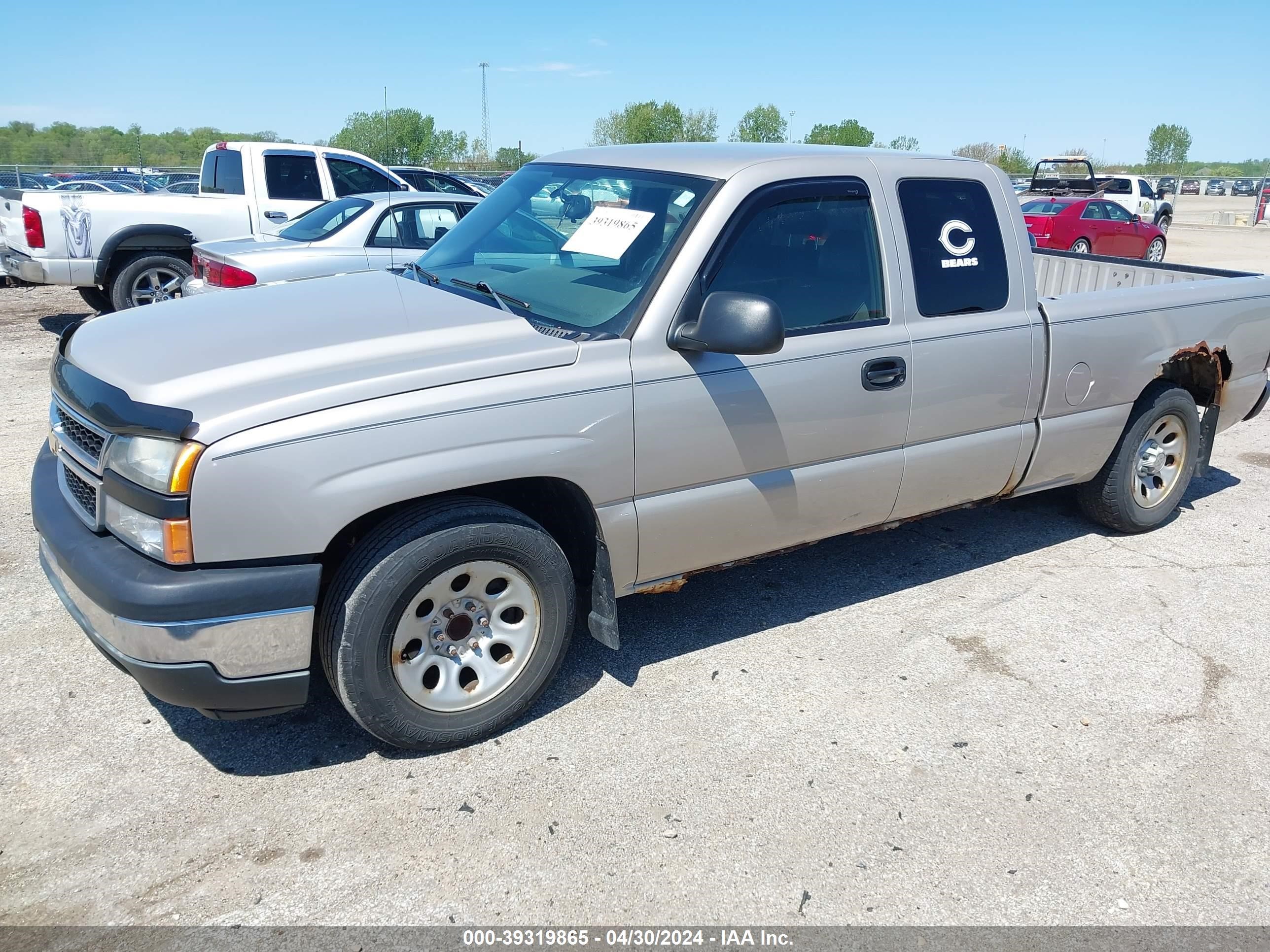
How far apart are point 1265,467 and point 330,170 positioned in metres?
9.74

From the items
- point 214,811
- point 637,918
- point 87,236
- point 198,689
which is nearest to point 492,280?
point 198,689

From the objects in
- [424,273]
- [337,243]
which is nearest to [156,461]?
[424,273]

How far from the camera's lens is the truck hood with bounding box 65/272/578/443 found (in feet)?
9.48

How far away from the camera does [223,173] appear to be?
11398 millimetres

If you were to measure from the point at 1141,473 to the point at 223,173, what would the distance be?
10.2 metres

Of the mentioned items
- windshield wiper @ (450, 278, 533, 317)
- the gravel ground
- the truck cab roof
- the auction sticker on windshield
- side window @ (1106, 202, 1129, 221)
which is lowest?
the gravel ground

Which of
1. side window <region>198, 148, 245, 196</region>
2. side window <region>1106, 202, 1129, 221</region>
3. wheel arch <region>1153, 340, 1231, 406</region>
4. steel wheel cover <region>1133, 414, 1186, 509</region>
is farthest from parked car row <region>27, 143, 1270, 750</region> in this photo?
side window <region>1106, 202, 1129, 221</region>

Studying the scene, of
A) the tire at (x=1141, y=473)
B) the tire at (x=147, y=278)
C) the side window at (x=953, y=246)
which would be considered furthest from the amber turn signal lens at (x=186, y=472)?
the tire at (x=147, y=278)

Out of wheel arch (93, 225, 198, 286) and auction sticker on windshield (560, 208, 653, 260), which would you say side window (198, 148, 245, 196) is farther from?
auction sticker on windshield (560, 208, 653, 260)

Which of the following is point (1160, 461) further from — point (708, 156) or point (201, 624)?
point (201, 624)

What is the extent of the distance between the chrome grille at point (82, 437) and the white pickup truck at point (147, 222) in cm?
655

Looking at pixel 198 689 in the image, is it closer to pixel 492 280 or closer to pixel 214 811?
pixel 214 811

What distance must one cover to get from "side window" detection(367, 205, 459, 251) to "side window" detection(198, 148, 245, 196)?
124 inches

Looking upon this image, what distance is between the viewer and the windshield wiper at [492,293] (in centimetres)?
358
